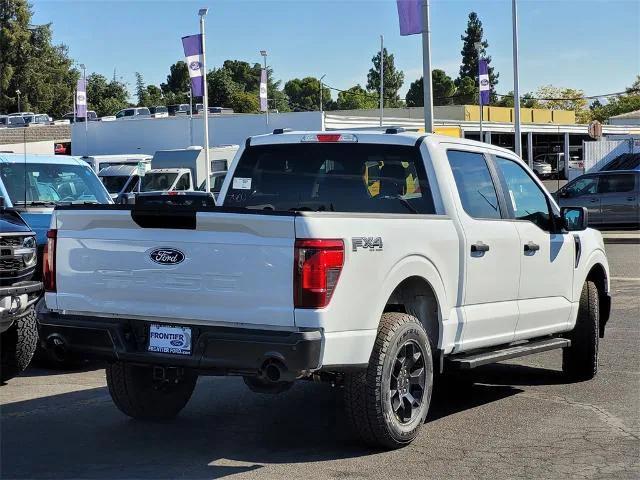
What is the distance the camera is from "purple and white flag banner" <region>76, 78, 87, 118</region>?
46.0 meters

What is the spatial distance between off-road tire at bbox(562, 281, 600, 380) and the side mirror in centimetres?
70

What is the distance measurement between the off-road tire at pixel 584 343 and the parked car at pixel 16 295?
4636 millimetres

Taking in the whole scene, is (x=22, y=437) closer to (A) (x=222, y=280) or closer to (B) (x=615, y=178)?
(A) (x=222, y=280)

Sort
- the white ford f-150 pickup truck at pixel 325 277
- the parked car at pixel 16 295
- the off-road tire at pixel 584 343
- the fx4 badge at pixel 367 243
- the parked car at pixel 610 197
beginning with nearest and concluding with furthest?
the white ford f-150 pickup truck at pixel 325 277, the fx4 badge at pixel 367 243, the parked car at pixel 16 295, the off-road tire at pixel 584 343, the parked car at pixel 610 197

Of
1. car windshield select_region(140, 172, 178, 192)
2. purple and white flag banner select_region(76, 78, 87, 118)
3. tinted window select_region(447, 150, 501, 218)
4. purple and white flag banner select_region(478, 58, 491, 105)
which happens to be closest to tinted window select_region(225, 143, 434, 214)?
tinted window select_region(447, 150, 501, 218)

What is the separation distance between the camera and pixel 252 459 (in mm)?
5840

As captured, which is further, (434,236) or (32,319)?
(32,319)

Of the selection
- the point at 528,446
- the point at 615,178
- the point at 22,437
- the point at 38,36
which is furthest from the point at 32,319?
the point at 38,36

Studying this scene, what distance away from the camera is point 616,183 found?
25391mm

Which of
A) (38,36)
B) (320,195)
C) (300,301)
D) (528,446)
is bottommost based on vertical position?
(528,446)

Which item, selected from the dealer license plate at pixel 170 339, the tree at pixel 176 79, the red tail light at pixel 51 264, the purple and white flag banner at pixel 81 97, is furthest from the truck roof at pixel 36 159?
the tree at pixel 176 79

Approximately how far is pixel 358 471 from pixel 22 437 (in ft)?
7.70

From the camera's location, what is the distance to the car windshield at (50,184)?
1123 centimetres

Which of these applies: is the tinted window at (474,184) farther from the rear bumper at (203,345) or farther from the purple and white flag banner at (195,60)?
the purple and white flag banner at (195,60)
